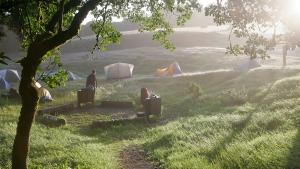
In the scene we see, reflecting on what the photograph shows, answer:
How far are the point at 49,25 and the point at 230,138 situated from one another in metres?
9.66

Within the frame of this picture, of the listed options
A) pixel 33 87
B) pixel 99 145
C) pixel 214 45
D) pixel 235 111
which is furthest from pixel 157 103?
pixel 214 45

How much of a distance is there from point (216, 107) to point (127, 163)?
16.1 m

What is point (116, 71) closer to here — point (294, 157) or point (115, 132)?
point (115, 132)

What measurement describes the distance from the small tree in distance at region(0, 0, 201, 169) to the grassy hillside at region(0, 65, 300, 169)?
2.53 meters

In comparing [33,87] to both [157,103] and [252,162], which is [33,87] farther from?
[157,103]

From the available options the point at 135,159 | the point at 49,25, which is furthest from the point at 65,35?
the point at 135,159

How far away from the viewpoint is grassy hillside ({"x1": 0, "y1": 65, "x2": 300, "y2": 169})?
45.5 ft

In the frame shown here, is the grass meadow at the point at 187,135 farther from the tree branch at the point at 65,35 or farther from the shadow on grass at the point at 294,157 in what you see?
the tree branch at the point at 65,35

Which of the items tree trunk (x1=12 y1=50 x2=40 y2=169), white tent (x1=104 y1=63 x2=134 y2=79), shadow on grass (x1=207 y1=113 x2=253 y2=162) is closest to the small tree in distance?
tree trunk (x1=12 y1=50 x2=40 y2=169)

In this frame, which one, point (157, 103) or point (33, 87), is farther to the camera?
point (157, 103)

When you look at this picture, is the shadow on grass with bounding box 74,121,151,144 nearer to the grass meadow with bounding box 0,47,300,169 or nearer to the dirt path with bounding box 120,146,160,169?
the grass meadow with bounding box 0,47,300,169

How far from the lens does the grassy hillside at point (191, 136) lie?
13881mm

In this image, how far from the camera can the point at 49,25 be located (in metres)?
11.2

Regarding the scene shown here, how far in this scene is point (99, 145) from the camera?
20203 mm
